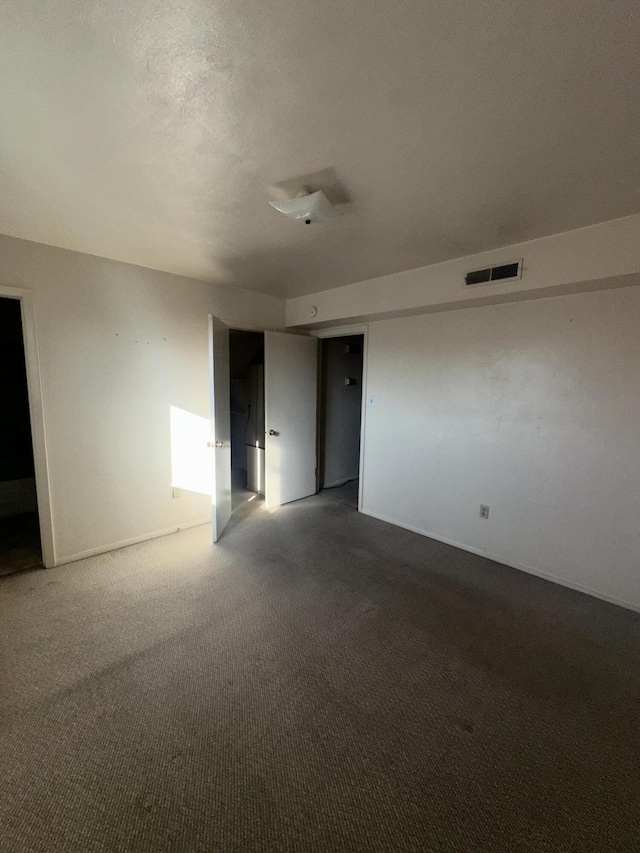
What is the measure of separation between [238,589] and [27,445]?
3.22m

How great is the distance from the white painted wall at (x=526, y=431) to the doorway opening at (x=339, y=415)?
1.12m

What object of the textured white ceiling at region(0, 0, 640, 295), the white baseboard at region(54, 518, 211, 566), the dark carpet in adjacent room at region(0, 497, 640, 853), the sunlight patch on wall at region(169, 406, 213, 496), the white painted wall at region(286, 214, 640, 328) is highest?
the textured white ceiling at region(0, 0, 640, 295)

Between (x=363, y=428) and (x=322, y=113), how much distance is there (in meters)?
2.93

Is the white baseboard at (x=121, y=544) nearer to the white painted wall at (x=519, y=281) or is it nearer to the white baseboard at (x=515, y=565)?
the white baseboard at (x=515, y=565)

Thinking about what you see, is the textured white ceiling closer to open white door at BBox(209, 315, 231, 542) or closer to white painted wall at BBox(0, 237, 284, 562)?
white painted wall at BBox(0, 237, 284, 562)

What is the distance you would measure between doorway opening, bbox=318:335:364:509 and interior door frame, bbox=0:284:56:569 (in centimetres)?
292

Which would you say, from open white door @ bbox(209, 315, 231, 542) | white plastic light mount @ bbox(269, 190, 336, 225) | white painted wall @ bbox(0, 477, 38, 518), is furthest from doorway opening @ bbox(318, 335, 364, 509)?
white painted wall @ bbox(0, 477, 38, 518)

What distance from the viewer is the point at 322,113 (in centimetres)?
128

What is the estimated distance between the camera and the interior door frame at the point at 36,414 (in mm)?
2445

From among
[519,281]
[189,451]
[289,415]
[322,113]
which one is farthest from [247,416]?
[322,113]

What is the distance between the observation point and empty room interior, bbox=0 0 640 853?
3.65 feet

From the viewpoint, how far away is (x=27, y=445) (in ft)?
12.7

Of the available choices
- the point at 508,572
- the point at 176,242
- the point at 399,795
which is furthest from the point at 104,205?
the point at 508,572

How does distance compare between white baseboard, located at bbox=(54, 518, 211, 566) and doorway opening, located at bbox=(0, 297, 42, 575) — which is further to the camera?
doorway opening, located at bbox=(0, 297, 42, 575)
